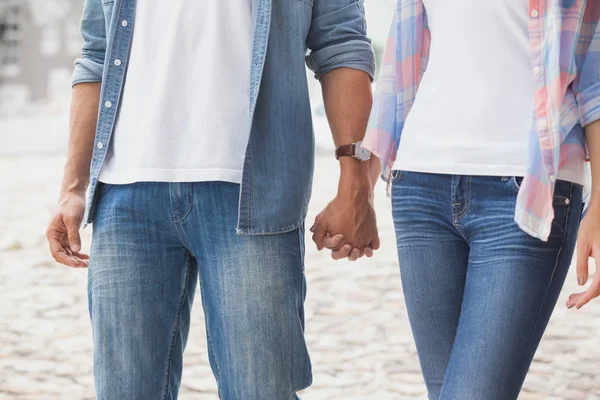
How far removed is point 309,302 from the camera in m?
6.07

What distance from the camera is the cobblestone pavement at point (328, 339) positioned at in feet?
14.2

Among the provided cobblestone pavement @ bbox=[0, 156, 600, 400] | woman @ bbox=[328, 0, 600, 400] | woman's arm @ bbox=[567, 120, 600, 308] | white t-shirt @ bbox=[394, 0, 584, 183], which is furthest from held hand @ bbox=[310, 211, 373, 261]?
cobblestone pavement @ bbox=[0, 156, 600, 400]

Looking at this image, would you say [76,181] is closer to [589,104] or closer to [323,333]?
[589,104]

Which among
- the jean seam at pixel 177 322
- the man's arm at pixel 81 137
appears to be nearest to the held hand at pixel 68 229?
the man's arm at pixel 81 137

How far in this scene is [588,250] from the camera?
4.98 ft

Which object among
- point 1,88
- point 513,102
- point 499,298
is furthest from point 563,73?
point 1,88

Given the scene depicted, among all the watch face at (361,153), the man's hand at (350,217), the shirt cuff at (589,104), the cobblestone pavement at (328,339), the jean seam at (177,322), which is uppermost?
the shirt cuff at (589,104)

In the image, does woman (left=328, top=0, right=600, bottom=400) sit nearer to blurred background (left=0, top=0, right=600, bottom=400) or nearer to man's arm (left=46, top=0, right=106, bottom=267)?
blurred background (left=0, top=0, right=600, bottom=400)

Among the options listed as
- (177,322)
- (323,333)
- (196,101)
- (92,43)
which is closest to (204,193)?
(196,101)

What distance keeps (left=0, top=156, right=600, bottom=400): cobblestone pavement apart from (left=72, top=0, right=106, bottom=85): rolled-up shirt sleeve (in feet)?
8.70

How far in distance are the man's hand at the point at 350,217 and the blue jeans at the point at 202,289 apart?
186 mm

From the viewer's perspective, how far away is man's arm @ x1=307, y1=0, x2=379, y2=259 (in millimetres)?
1818

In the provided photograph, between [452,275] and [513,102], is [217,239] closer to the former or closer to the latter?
[452,275]

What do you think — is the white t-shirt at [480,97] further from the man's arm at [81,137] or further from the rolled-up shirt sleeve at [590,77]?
the man's arm at [81,137]
